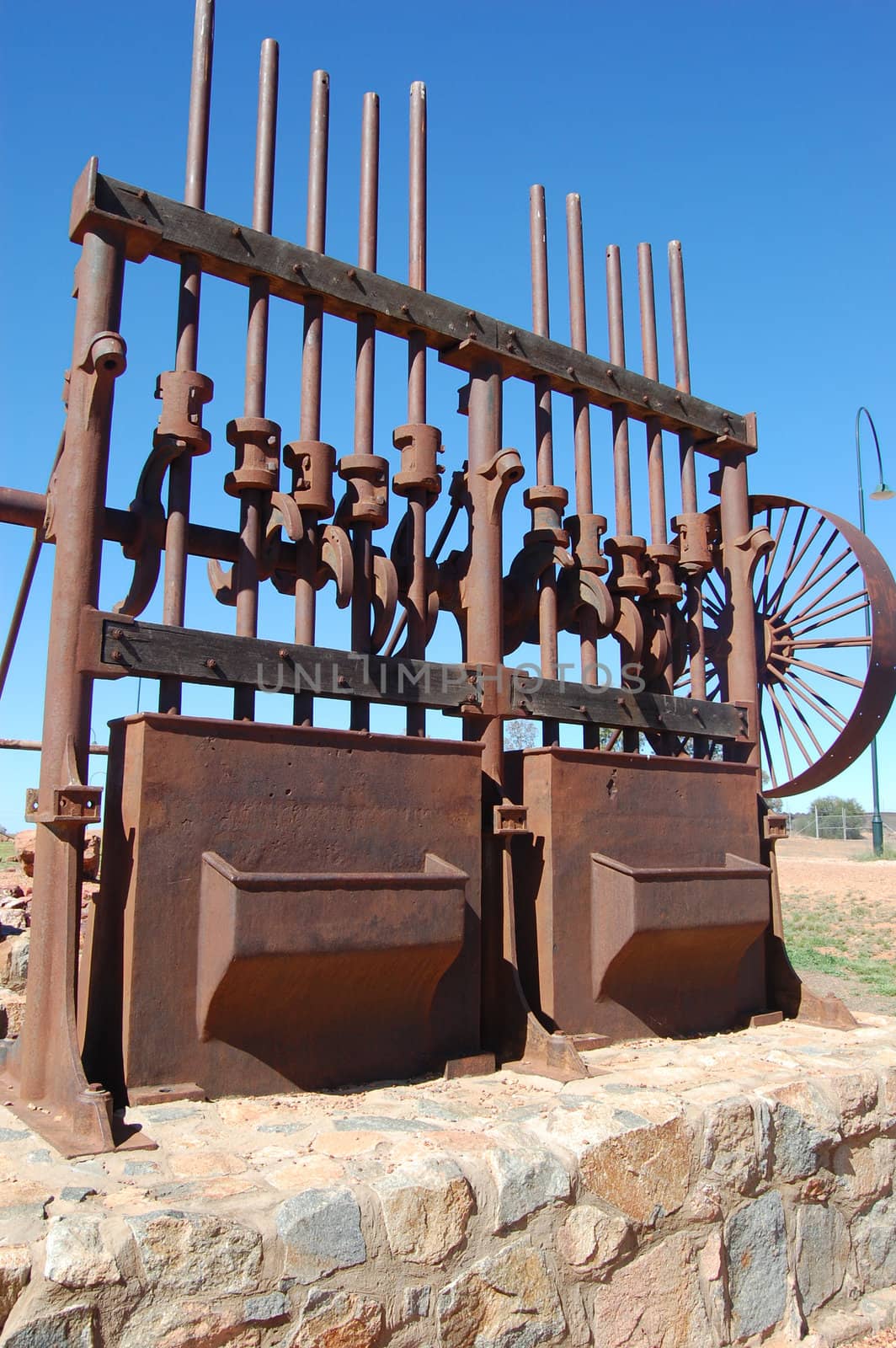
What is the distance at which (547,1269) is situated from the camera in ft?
12.9

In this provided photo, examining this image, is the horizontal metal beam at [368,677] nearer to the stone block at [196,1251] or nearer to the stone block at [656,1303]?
the stone block at [196,1251]

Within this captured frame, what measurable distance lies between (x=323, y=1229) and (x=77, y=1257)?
2.45ft

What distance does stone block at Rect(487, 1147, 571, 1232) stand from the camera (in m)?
3.80

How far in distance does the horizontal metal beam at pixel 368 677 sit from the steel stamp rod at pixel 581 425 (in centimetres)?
27

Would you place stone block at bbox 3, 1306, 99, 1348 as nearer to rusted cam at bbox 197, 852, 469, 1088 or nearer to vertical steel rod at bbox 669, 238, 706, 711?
rusted cam at bbox 197, 852, 469, 1088

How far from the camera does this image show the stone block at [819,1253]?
4.93 m

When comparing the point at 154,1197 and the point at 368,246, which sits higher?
the point at 368,246

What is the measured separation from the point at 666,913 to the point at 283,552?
2.77 meters

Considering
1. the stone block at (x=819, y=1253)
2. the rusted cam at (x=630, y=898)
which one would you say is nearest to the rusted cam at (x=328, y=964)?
the rusted cam at (x=630, y=898)

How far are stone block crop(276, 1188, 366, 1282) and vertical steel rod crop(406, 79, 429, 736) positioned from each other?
8.51ft

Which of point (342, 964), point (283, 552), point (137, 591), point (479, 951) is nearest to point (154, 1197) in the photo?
point (342, 964)

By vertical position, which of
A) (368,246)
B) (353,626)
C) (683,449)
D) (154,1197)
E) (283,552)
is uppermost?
(368,246)

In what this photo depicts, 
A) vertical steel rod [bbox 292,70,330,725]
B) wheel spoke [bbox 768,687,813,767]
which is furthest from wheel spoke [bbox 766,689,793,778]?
vertical steel rod [bbox 292,70,330,725]

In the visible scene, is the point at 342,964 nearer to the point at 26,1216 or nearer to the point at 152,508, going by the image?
the point at 26,1216
